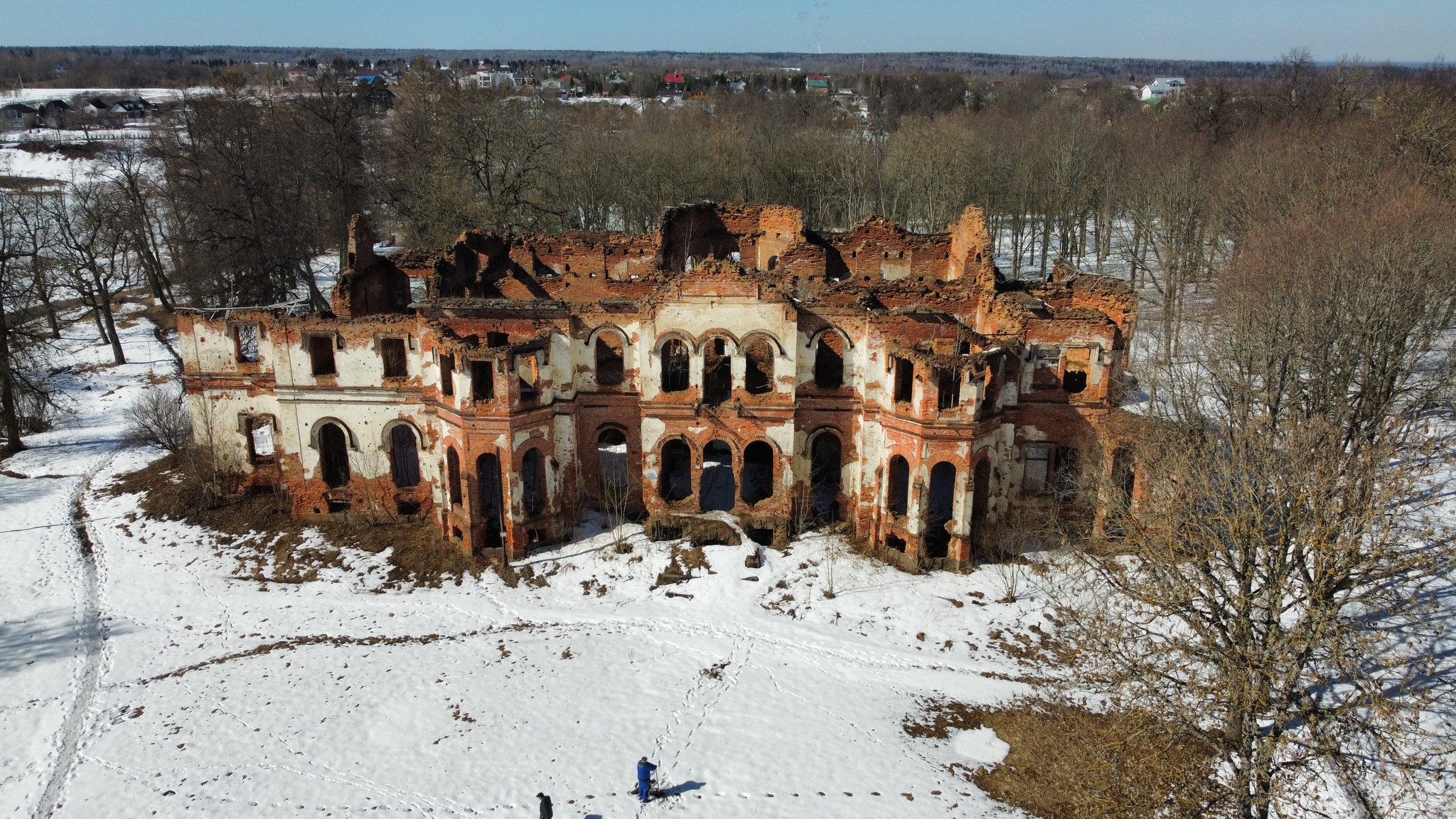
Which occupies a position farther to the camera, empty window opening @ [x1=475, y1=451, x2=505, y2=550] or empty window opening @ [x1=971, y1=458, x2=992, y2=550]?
empty window opening @ [x1=475, y1=451, x2=505, y2=550]

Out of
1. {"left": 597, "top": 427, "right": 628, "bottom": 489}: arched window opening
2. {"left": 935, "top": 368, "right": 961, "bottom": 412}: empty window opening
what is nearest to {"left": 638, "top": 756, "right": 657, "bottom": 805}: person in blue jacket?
{"left": 597, "top": 427, "right": 628, "bottom": 489}: arched window opening

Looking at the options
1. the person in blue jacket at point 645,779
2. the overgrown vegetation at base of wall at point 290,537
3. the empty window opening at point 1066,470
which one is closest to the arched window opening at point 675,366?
the overgrown vegetation at base of wall at point 290,537

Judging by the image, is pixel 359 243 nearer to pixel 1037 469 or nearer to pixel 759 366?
pixel 759 366

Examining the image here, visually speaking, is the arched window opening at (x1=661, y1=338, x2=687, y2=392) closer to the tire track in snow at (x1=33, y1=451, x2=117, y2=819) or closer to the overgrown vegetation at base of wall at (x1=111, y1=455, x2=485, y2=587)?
the overgrown vegetation at base of wall at (x1=111, y1=455, x2=485, y2=587)

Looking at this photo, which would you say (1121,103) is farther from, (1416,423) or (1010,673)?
(1010,673)

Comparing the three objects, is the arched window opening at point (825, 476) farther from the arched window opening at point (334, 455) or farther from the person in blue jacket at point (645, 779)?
the arched window opening at point (334, 455)

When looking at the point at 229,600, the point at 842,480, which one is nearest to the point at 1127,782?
the point at 842,480
